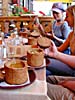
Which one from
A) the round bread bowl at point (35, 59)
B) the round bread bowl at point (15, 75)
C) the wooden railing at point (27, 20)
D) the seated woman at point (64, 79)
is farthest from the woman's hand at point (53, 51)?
the wooden railing at point (27, 20)

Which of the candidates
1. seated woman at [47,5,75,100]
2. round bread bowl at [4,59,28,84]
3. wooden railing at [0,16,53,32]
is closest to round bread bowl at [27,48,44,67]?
seated woman at [47,5,75,100]

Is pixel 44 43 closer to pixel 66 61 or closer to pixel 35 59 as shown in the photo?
pixel 66 61

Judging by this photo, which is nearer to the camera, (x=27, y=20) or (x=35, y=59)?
(x=35, y=59)

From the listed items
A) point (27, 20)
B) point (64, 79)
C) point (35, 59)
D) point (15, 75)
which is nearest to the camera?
point (15, 75)

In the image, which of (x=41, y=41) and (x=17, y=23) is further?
(x=17, y=23)

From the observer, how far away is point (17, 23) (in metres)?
3.93

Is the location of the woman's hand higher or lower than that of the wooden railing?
lower

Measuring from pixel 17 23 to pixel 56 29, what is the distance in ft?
2.22

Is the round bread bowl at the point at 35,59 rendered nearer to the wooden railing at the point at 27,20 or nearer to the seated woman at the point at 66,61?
the seated woman at the point at 66,61

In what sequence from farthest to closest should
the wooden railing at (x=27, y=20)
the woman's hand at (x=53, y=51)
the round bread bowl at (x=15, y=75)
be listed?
1. the wooden railing at (x=27, y=20)
2. the woman's hand at (x=53, y=51)
3. the round bread bowl at (x=15, y=75)

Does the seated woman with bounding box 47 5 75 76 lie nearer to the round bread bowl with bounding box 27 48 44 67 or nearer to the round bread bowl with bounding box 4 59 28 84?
the round bread bowl with bounding box 27 48 44 67

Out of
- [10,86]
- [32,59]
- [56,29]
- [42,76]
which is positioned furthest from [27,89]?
[56,29]

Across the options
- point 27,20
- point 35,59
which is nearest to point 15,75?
point 35,59

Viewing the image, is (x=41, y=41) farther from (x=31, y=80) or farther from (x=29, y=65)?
(x=31, y=80)
